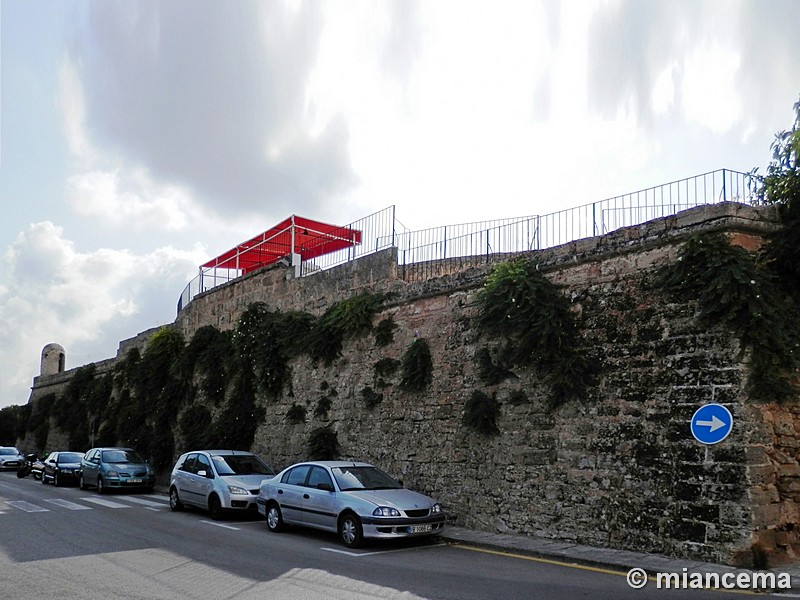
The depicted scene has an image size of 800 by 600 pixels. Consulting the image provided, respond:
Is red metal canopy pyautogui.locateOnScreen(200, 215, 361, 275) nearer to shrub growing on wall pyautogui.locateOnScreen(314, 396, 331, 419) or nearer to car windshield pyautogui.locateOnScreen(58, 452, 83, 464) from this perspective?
shrub growing on wall pyautogui.locateOnScreen(314, 396, 331, 419)

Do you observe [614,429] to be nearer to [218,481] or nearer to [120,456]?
[218,481]

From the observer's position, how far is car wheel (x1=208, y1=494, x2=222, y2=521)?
1608 cm

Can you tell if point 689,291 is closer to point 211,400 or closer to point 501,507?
point 501,507

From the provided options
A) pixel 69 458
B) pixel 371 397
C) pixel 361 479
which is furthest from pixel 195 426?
pixel 361 479

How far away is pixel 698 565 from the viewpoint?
31.8 feet

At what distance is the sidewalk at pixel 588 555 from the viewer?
9445 millimetres

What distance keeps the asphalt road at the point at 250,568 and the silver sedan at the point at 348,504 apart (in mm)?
318

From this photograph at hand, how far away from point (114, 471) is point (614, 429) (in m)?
17.3

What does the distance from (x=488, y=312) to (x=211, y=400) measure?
14167mm

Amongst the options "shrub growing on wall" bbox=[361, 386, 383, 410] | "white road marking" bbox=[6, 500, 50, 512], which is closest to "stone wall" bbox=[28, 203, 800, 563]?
"shrub growing on wall" bbox=[361, 386, 383, 410]

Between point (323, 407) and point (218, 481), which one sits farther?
point (323, 407)

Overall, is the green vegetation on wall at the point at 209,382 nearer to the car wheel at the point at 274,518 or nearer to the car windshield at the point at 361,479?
the car windshield at the point at 361,479

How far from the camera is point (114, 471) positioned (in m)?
22.8

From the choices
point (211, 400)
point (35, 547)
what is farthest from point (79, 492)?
point (35, 547)
